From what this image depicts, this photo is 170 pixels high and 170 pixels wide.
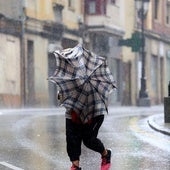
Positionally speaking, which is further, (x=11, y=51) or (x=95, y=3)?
(x=95, y=3)

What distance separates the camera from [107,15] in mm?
36562

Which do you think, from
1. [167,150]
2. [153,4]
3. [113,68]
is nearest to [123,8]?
[113,68]

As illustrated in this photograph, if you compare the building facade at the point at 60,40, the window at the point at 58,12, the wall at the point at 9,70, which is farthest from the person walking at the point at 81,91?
the window at the point at 58,12

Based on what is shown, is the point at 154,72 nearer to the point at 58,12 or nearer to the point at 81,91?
the point at 58,12

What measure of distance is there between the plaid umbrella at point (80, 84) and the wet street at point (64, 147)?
4.77ft

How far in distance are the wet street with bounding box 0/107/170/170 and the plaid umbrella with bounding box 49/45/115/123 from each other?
145 centimetres

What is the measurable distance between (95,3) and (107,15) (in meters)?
0.96

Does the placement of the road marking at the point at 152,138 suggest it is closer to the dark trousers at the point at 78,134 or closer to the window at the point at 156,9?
the dark trousers at the point at 78,134

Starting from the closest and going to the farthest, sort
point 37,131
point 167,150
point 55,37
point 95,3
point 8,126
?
point 167,150, point 37,131, point 8,126, point 55,37, point 95,3

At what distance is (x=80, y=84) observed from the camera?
7.59 metres

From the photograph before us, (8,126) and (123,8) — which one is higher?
(123,8)

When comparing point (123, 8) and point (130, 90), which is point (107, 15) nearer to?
point (123, 8)

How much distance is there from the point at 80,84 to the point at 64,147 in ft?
12.9

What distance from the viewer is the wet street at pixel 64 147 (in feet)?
30.2
